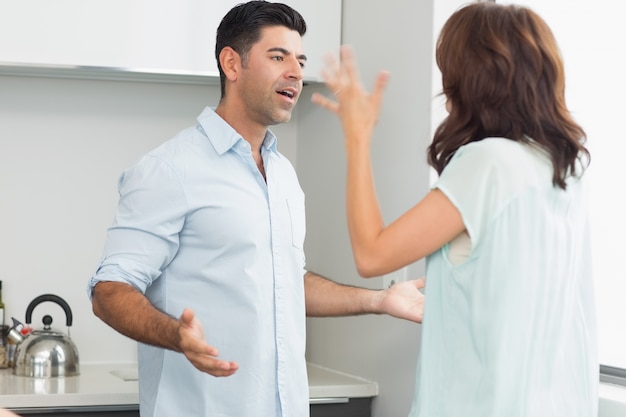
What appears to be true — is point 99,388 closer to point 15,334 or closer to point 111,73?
point 15,334

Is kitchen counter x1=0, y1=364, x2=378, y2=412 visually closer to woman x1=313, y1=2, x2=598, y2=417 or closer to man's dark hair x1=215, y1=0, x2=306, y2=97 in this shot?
man's dark hair x1=215, y1=0, x2=306, y2=97

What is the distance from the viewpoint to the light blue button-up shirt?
1820 mm

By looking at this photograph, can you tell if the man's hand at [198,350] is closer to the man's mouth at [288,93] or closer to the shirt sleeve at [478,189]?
the shirt sleeve at [478,189]

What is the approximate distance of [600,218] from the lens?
7.10ft

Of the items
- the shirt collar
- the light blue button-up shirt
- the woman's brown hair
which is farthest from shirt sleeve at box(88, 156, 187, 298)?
the woman's brown hair

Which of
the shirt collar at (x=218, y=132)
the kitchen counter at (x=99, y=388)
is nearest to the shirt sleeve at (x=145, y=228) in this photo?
the shirt collar at (x=218, y=132)

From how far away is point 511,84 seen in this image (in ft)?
→ 4.25

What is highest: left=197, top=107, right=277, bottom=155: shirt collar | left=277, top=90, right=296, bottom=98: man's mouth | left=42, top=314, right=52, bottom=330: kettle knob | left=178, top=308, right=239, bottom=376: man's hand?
left=277, top=90, right=296, bottom=98: man's mouth

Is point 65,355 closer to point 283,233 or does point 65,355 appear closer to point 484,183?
point 283,233

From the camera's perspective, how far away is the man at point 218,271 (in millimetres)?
1807

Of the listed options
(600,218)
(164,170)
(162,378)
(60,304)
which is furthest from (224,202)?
(60,304)

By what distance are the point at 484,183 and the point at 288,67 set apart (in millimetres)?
875

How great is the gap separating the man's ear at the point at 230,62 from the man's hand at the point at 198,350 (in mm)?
698

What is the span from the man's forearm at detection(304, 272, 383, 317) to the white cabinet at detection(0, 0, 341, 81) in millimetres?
742
